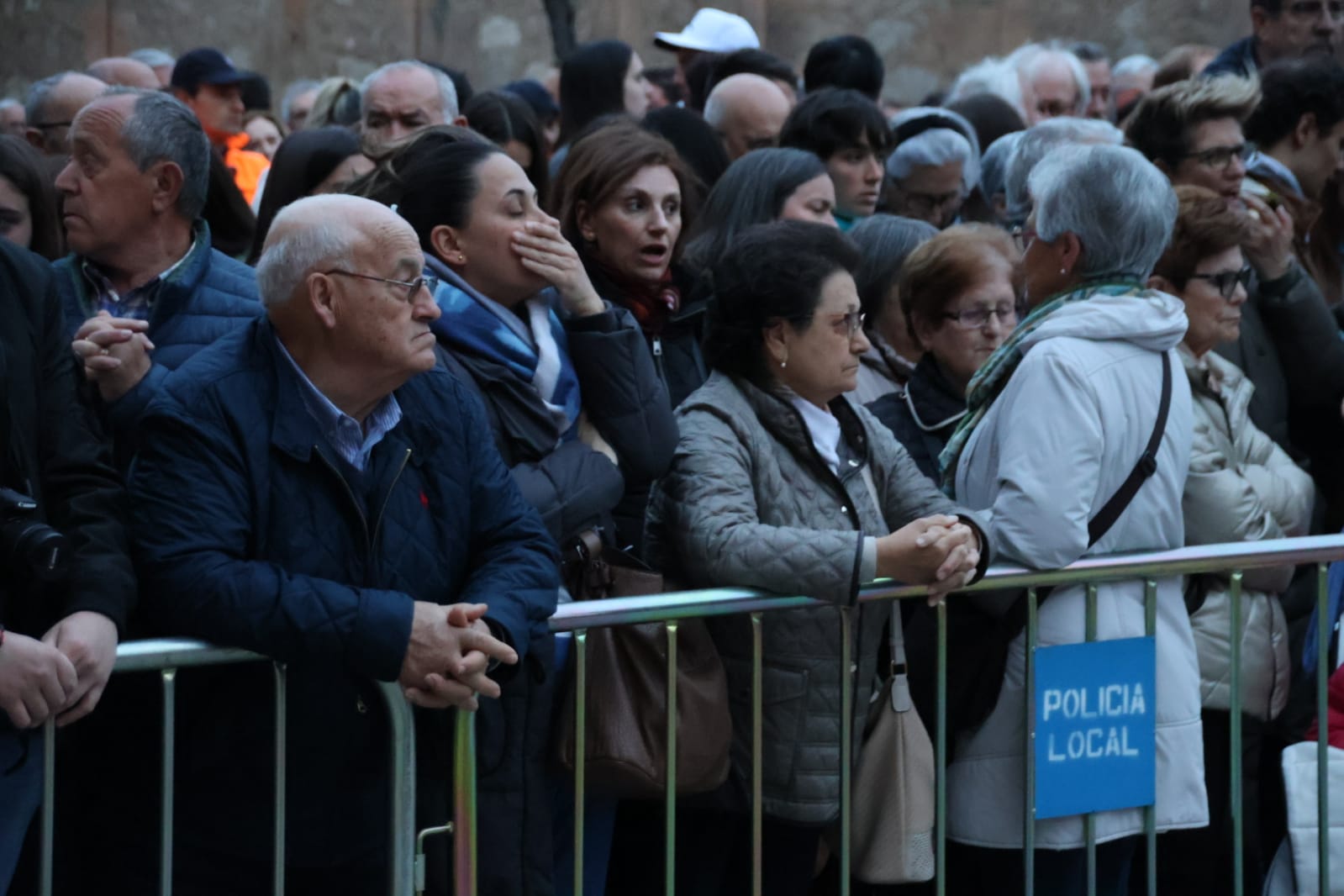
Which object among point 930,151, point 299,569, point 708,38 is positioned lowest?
point 299,569

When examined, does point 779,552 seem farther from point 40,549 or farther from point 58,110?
point 58,110

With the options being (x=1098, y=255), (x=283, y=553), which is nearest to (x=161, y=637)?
(x=283, y=553)

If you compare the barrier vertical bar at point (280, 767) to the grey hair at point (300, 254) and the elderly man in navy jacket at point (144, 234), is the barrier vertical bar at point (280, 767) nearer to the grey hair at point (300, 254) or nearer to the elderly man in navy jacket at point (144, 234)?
the grey hair at point (300, 254)

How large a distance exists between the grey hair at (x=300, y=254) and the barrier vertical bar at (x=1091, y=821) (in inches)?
68.2

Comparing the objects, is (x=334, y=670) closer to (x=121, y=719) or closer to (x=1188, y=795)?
(x=121, y=719)

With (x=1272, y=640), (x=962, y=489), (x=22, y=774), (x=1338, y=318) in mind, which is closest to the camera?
(x=22, y=774)

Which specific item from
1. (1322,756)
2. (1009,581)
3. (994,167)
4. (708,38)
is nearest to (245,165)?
(708,38)

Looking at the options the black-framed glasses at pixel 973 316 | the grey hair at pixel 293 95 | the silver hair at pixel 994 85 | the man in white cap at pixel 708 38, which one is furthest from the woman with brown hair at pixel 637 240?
the grey hair at pixel 293 95

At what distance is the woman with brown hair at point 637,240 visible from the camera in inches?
177

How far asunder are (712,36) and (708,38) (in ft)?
0.11

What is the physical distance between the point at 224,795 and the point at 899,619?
4.88 ft

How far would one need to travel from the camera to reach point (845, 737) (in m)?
3.92

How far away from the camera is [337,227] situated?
3416 mm

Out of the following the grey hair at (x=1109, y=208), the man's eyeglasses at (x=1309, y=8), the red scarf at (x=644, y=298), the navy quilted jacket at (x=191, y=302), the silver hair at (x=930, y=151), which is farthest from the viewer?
the man's eyeglasses at (x=1309, y=8)
